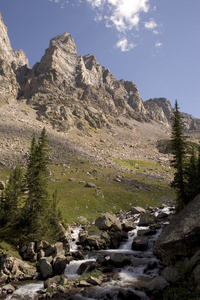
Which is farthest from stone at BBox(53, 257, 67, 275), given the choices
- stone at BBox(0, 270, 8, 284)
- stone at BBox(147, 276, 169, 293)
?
stone at BBox(147, 276, 169, 293)

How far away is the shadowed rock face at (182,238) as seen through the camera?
21.4 metres

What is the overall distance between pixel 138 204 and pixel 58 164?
148 ft

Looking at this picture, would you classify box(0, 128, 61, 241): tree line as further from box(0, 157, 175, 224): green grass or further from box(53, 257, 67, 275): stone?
box(0, 157, 175, 224): green grass

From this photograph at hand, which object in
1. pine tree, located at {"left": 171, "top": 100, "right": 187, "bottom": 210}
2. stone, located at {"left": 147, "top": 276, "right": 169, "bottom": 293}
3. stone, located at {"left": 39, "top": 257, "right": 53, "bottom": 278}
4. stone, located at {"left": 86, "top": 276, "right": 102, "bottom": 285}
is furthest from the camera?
pine tree, located at {"left": 171, "top": 100, "right": 187, "bottom": 210}

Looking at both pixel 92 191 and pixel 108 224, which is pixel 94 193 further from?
pixel 108 224

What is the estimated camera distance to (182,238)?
21.8 m

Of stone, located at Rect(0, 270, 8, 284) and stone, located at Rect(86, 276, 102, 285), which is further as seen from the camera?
stone, located at Rect(0, 270, 8, 284)

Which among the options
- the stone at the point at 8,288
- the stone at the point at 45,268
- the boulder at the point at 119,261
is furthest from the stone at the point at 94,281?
the stone at the point at 8,288

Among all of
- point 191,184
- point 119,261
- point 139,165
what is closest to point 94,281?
point 119,261

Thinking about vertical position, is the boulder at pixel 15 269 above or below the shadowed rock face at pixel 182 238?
below

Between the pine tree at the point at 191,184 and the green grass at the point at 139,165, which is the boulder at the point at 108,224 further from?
the green grass at the point at 139,165

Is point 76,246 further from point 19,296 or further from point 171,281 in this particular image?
point 171,281

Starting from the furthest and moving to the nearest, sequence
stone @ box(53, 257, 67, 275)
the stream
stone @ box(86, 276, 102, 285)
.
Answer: stone @ box(53, 257, 67, 275)
stone @ box(86, 276, 102, 285)
the stream

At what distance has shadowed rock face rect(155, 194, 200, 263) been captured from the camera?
2136 centimetres
